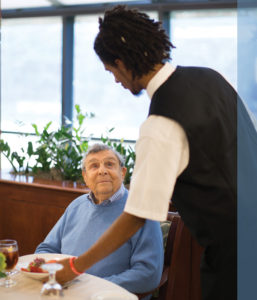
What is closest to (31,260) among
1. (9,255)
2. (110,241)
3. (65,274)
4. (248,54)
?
(9,255)

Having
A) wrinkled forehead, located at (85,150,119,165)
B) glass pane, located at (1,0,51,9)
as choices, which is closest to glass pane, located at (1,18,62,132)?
glass pane, located at (1,0,51,9)

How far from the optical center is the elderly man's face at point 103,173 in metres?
2.28

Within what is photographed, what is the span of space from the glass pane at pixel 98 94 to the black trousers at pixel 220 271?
4.57 meters

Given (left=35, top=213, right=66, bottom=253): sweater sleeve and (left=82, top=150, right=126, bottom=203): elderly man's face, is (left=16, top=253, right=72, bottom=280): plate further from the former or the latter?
(left=82, top=150, right=126, bottom=203): elderly man's face

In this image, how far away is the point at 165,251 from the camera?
7.48 feet

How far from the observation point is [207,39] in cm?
558

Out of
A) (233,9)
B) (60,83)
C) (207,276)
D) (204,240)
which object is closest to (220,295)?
(207,276)

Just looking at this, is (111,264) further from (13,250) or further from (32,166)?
(32,166)

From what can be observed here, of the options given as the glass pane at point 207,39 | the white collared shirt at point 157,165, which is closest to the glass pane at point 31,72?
the glass pane at point 207,39

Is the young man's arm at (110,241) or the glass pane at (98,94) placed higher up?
the glass pane at (98,94)

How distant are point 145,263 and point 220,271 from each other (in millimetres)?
561

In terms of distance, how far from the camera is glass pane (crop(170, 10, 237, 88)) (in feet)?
17.8

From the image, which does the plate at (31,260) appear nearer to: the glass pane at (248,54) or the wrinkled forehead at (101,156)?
the wrinkled forehead at (101,156)

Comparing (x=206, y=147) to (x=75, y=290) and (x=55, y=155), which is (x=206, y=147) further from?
(x=55, y=155)
